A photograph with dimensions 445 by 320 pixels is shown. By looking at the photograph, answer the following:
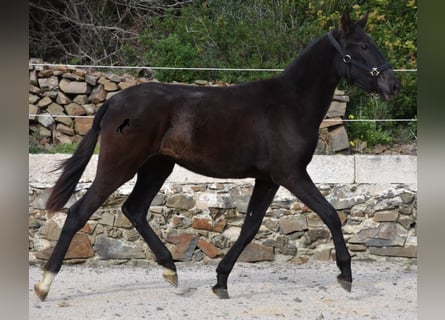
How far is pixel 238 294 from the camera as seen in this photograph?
4.88 meters

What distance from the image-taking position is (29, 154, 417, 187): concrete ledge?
6145 millimetres

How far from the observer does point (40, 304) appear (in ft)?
14.4

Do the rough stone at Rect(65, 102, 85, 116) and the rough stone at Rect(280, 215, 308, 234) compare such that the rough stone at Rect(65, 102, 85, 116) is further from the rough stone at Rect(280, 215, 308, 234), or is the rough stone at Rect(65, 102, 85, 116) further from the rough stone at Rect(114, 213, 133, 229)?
the rough stone at Rect(280, 215, 308, 234)

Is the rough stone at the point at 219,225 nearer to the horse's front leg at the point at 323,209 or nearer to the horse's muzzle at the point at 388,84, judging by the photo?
the horse's front leg at the point at 323,209

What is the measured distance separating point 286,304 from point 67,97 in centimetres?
394

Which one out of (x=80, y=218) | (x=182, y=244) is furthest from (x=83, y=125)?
(x=80, y=218)

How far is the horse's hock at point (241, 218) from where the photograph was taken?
6047 millimetres

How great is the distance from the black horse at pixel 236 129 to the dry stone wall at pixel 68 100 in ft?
8.68

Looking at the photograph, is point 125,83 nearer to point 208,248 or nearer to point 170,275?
point 208,248

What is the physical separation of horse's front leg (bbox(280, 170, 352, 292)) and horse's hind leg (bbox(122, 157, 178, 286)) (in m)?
0.97

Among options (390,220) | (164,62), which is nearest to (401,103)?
(390,220)

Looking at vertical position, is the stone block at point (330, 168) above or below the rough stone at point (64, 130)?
below

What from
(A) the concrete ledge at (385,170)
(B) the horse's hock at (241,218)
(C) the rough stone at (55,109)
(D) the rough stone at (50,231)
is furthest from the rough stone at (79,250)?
(A) the concrete ledge at (385,170)
